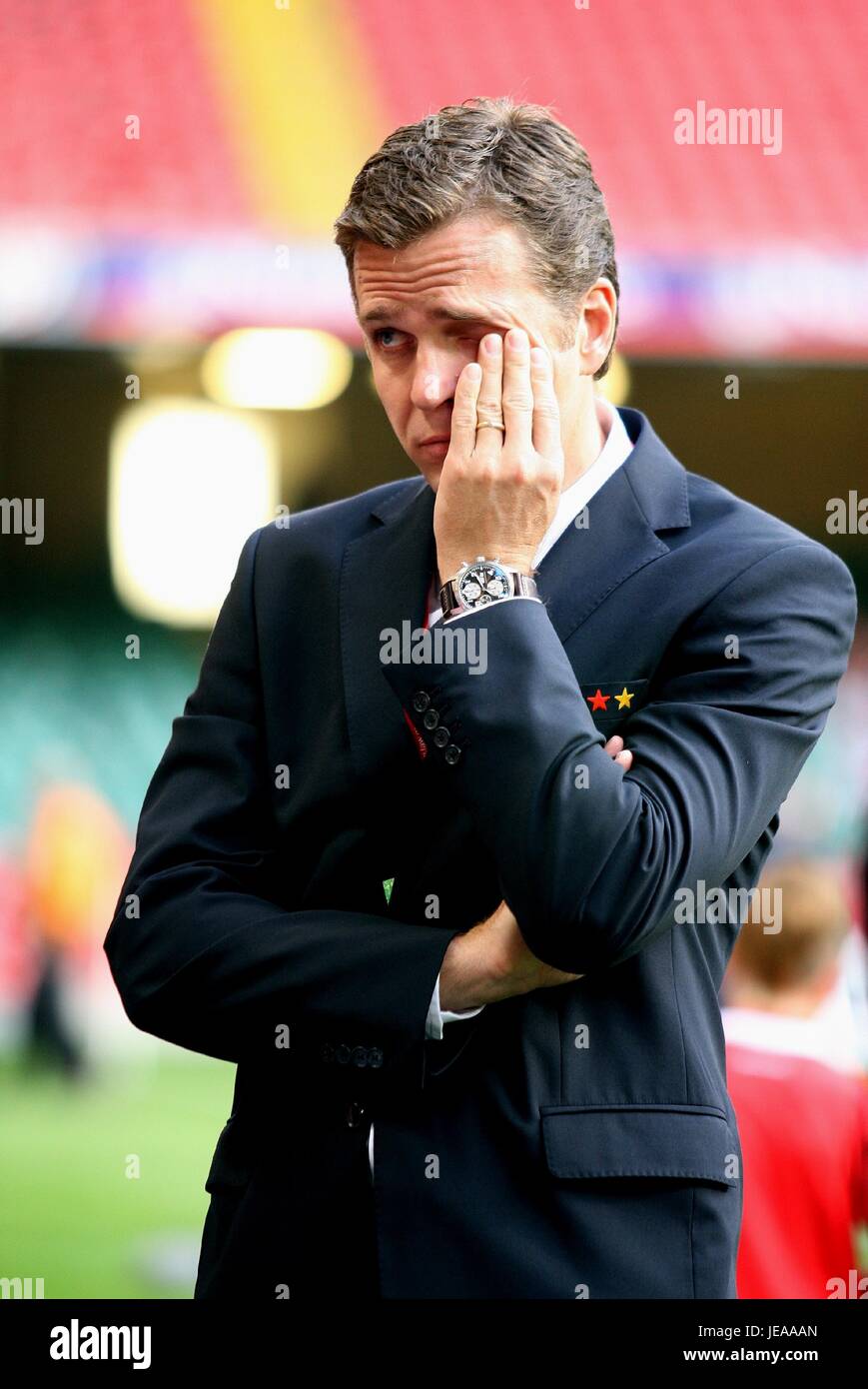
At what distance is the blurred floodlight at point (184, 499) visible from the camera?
22.4ft

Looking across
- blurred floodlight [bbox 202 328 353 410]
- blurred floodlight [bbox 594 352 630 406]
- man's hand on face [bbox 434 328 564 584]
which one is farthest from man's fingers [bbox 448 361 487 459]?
blurred floodlight [bbox 594 352 630 406]

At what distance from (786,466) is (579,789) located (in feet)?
17.2

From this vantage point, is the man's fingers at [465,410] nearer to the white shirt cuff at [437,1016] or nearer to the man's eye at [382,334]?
the man's eye at [382,334]

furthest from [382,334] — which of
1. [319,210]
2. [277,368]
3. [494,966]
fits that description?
[277,368]

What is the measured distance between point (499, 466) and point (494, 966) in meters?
0.58

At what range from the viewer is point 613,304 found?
227 cm

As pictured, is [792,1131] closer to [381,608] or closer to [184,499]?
[381,608]

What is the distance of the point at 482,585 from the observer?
6.39ft

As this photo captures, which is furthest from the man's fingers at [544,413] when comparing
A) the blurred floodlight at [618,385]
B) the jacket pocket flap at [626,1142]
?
the blurred floodlight at [618,385]

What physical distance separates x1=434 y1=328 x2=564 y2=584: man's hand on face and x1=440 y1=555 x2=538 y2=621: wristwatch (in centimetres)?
2

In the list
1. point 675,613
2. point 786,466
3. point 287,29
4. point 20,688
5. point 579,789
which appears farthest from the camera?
point 20,688
